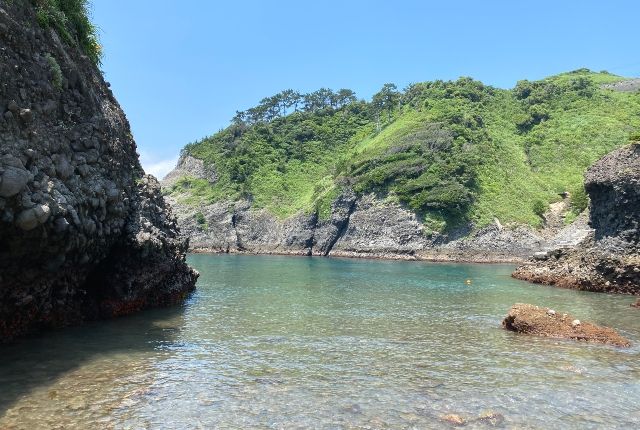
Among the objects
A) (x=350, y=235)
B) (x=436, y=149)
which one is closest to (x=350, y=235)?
(x=350, y=235)

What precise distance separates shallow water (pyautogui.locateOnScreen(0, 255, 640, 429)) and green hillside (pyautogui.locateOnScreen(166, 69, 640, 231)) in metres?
69.9

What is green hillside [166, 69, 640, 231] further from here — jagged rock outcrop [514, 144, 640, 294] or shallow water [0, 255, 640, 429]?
shallow water [0, 255, 640, 429]

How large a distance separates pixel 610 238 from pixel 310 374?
3282 centimetres

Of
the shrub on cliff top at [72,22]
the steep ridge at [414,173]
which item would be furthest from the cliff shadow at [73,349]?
the steep ridge at [414,173]

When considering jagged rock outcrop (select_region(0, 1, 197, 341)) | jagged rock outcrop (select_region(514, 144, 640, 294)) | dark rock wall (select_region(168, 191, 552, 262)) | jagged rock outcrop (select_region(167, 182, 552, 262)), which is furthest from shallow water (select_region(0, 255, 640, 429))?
dark rock wall (select_region(168, 191, 552, 262))

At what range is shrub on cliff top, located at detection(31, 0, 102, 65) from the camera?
57.3 ft

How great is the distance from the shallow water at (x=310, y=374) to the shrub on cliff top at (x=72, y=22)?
11441 mm

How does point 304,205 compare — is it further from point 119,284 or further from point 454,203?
point 119,284

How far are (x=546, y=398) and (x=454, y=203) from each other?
80.6 meters

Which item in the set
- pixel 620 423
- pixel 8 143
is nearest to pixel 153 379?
pixel 8 143

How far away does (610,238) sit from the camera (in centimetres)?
3691

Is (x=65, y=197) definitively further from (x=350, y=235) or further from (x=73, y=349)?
(x=350, y=235)

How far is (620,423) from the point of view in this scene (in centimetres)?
983

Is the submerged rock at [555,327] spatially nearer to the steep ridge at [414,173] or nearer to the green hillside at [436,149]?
the steep ridge at [414,173]
